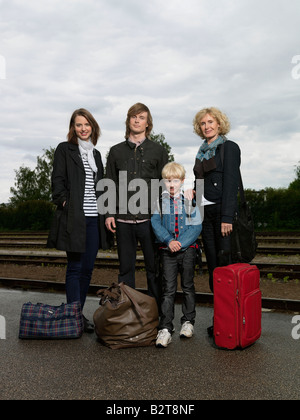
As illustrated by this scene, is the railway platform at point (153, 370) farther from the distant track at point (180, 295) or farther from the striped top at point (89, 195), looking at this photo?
the striped top at point (89, 195)

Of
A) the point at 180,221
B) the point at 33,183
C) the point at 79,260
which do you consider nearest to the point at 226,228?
the point at 180,221

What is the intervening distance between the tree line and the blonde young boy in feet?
65.6

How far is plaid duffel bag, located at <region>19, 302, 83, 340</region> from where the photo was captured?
4.41 m

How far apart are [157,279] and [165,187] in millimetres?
994

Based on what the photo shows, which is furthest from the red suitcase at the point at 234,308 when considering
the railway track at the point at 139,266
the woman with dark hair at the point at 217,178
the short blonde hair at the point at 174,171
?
the railway track at the point at 139,266

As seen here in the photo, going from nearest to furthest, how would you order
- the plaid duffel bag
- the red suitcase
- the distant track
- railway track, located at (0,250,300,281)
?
the red suitcase → the plaid duffel bag → the distant track → railway track, located at (0,250,300,281)

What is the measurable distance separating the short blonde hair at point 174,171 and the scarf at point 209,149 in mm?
260

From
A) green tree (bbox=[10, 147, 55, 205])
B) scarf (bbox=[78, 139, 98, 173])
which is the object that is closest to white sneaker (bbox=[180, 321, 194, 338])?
scarf (bbox=[78, 139, 98, 173])

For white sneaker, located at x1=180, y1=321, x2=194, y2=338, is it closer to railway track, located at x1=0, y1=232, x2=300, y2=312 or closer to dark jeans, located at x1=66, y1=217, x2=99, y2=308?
dark jeans, located at x1=66, y1=217, x2=99, y2=308

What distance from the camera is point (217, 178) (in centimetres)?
430

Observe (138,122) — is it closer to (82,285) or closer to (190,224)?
(190,224)
